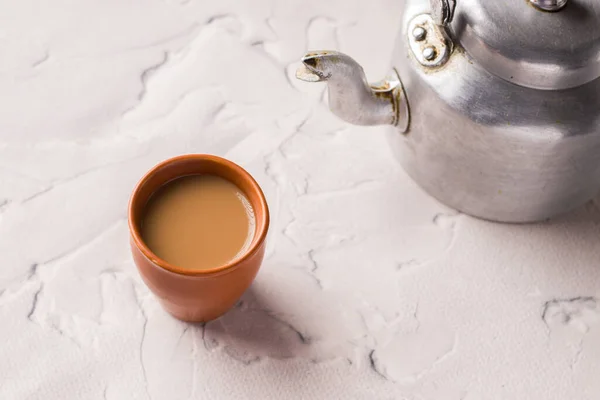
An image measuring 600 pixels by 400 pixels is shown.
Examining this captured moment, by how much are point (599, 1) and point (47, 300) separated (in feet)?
1.83

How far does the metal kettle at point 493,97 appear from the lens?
25.8 inches

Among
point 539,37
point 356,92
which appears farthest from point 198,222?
point 539,37

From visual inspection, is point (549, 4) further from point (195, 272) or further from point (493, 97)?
point (195, 272)

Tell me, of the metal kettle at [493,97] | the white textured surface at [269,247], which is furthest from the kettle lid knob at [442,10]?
the white textured surface at [269,247]

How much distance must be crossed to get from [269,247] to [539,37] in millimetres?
317

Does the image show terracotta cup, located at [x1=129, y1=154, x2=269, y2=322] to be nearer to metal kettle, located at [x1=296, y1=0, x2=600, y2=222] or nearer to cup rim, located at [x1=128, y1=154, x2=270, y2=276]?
cup rim, located at [x1=128, y1=154, x2=270, y2=276]

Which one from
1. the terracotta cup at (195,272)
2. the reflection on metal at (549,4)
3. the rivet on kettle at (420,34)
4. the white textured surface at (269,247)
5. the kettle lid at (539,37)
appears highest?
the reflection on metal at (549,4)

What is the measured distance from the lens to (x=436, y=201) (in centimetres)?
81

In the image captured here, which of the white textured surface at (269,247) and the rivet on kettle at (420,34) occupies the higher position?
the rivet on kettle at (420,34)

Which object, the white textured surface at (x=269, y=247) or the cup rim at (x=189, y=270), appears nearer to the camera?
the cup rim at (x=189, y=270)

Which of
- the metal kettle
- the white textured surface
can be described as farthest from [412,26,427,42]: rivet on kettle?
the white textured surface

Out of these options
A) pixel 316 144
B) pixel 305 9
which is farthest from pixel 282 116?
pixel 305 9

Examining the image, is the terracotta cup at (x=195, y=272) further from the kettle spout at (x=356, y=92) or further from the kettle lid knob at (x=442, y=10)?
the kettle lid knob at (x=442, y=10)

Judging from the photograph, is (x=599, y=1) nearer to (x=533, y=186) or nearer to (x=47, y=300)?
(x=533, y=186)
